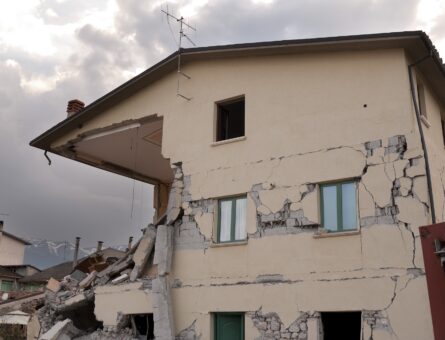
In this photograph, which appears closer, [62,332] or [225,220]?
[225,220]

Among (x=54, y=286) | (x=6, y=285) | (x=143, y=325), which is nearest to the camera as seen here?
(x=143, y=325)

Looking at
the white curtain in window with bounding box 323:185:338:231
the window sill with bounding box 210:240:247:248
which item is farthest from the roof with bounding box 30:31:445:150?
the window sill with bounding box 210:240:247:248

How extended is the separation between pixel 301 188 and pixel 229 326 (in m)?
3.89

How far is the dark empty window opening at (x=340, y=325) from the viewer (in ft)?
35.7

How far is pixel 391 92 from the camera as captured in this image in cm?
1116

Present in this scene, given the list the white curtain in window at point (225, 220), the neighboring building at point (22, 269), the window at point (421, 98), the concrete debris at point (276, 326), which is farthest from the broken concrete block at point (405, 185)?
the neighboring building at point (22, 269)

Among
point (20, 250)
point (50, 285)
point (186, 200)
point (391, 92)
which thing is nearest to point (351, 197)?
point (391, 92)

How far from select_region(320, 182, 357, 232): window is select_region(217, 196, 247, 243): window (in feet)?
7.40

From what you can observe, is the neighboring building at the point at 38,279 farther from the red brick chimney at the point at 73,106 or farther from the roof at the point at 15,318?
the red brick chimney at the point at 73,106

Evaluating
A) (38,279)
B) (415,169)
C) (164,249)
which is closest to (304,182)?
(415,169)

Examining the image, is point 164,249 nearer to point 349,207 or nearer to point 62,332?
point 62,332

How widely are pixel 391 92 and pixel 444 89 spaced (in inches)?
107

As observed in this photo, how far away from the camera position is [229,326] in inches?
484

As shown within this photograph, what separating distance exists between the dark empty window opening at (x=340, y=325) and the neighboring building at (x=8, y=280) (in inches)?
1573
